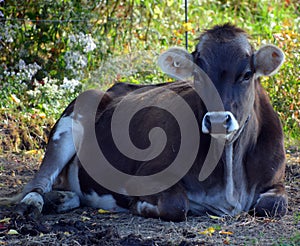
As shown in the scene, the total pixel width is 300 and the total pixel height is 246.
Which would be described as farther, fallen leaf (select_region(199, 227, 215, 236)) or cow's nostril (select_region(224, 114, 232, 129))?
cow's nostril (select_region(224, 114, 232, 129))

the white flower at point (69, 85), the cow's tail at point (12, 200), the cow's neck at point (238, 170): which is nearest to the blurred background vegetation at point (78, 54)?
the white flower at point (69, 85)

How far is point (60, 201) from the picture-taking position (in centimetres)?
679

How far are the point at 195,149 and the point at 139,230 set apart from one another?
36.0 inches

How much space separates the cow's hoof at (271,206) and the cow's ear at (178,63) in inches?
45.3

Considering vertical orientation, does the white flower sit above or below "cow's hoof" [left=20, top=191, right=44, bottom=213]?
above

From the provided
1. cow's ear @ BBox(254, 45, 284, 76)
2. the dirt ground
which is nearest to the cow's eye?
cow's ear @ BBox(254, 45, 284, 76)

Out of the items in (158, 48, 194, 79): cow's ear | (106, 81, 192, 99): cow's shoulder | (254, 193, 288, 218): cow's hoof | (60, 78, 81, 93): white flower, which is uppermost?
(158, 48, 194, 79): cow's ear

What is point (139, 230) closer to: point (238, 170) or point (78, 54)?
point (238, 170)

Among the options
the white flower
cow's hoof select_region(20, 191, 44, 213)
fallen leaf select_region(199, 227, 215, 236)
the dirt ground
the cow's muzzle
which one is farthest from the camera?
the white flower

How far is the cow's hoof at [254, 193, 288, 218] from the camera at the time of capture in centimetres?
609

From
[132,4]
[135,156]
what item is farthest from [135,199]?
[132,4]

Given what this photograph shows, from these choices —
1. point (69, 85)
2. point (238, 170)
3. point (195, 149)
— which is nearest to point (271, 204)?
point (238, 170)

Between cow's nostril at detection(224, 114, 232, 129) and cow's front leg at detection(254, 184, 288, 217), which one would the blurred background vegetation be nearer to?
cow's front leg at detection(254, 184, 288, 217)

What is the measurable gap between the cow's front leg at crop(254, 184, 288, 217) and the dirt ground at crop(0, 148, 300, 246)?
0.25ft
